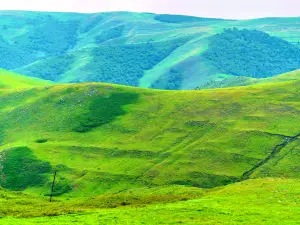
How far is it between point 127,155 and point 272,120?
49.1m

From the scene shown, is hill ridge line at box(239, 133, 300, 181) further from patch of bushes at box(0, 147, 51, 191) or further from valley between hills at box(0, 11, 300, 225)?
patch of bushes at box(0, 147, 51, 191)

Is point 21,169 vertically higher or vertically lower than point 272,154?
lower

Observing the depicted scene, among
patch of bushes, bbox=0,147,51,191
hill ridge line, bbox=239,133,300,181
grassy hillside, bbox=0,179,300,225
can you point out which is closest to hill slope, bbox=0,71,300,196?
hill ridge line, bbox=239,133,300,181

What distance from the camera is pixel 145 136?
523ft

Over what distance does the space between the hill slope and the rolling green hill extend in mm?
315

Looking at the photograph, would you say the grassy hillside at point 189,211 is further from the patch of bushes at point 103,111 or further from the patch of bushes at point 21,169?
the patch of bushes at point 103,111

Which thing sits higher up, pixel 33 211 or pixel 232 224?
pixel 232 224

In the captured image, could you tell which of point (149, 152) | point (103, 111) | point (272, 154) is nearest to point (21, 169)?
point (149, 152)

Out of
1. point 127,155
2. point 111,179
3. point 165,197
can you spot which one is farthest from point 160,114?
point 165,197

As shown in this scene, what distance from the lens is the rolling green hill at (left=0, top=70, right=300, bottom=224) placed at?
8262cm

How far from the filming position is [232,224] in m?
61.2

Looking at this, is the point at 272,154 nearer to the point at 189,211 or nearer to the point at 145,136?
the point at 145,136

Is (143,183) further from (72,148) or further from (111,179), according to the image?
(72,148)

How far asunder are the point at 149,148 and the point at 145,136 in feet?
30.2
